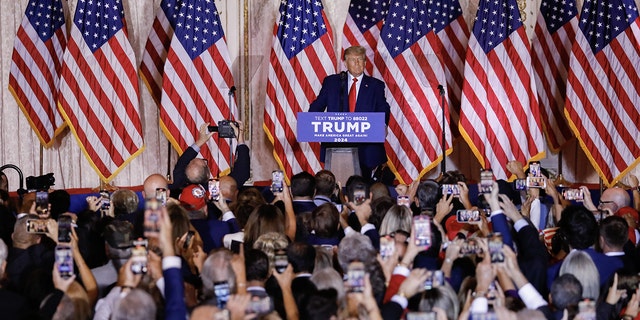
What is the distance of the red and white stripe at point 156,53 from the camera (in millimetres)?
12250

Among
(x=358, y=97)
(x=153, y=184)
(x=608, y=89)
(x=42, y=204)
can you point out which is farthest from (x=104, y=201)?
(x=608, y=89)

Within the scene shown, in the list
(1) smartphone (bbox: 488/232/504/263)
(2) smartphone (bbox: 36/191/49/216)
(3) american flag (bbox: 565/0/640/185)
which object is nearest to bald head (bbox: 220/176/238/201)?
(2) smartphone (bbox: 36/191/49/216)

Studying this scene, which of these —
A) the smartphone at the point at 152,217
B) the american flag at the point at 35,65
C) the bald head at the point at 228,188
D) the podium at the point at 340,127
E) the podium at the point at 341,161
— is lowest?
the smartphone at the point at 152,217

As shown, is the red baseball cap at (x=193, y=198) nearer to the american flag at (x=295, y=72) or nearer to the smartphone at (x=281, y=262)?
the smartphone at (x=281, y=262)

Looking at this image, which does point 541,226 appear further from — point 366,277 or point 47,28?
point 47,28

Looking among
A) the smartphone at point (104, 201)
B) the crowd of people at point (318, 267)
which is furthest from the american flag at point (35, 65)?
the crowd of people at point (318, 267)

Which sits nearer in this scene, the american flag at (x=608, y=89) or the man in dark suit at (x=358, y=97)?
the man in dark suit at (x=358, y=97)

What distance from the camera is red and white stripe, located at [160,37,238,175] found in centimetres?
1165

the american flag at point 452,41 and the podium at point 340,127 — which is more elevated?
the american flag at point 452,41

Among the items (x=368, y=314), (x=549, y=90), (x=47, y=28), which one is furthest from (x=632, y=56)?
(x=368, y=314)

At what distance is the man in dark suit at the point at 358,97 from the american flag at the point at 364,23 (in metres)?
2.33

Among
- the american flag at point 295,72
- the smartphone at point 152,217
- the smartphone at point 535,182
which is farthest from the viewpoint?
the american flag at point 295,72

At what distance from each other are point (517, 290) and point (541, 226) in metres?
2.66

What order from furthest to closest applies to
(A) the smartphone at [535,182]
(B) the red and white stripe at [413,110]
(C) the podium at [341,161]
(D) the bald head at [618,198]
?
(B) the red and white stripe at [413,110], (C) the podium at [341,161], (D) the bald head at [618,198], (A) the smartphone at [535,182]
